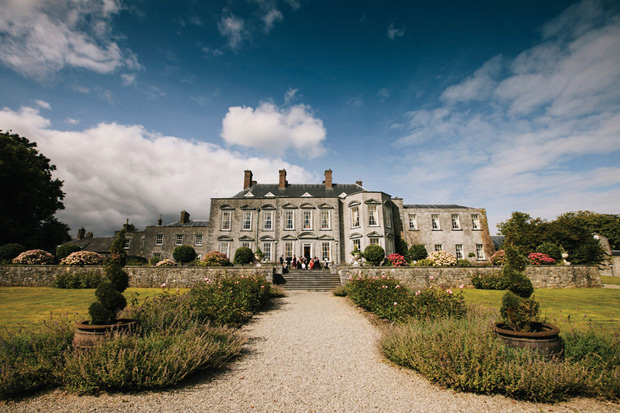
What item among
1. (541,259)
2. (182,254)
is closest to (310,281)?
(182,254)

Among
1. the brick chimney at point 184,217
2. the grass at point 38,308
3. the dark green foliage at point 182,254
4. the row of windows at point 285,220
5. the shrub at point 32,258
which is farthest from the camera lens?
the brick chimney at point 184,217

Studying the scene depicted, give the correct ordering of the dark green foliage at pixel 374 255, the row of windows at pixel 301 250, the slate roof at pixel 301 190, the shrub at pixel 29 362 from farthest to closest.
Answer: the slate roof at pixel 301 190, the row of windows at pixel 301 250, the dark green foliage at pixel 374 255, the shrub at pixel 29 362

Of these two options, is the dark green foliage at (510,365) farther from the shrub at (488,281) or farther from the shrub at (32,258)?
the shrub at (32,258)

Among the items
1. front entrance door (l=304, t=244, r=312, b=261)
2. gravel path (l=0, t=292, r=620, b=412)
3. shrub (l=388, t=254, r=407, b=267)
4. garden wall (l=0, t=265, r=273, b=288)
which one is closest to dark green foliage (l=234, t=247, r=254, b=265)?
garden wall (l=0, t=265, r=273, b=288)

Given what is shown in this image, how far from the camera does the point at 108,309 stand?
537 centimetres

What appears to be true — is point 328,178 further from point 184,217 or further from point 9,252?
point 9,252

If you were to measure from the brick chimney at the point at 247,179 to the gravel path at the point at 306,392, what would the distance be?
27355mm

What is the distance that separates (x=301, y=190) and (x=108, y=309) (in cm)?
2667

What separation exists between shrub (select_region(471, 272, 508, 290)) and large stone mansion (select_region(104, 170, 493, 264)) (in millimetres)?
9574

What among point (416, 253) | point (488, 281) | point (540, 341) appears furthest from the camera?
point (416, 253)

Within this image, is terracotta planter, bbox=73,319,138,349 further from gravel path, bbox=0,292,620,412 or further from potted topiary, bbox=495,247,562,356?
potted topiary, bbox=495,247,562,356

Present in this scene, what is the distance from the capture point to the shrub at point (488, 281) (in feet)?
54.3

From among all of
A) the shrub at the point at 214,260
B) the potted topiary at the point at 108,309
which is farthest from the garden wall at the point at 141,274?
the potted topiary at the point at 108,309

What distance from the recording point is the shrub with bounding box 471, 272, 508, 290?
54.3ft
